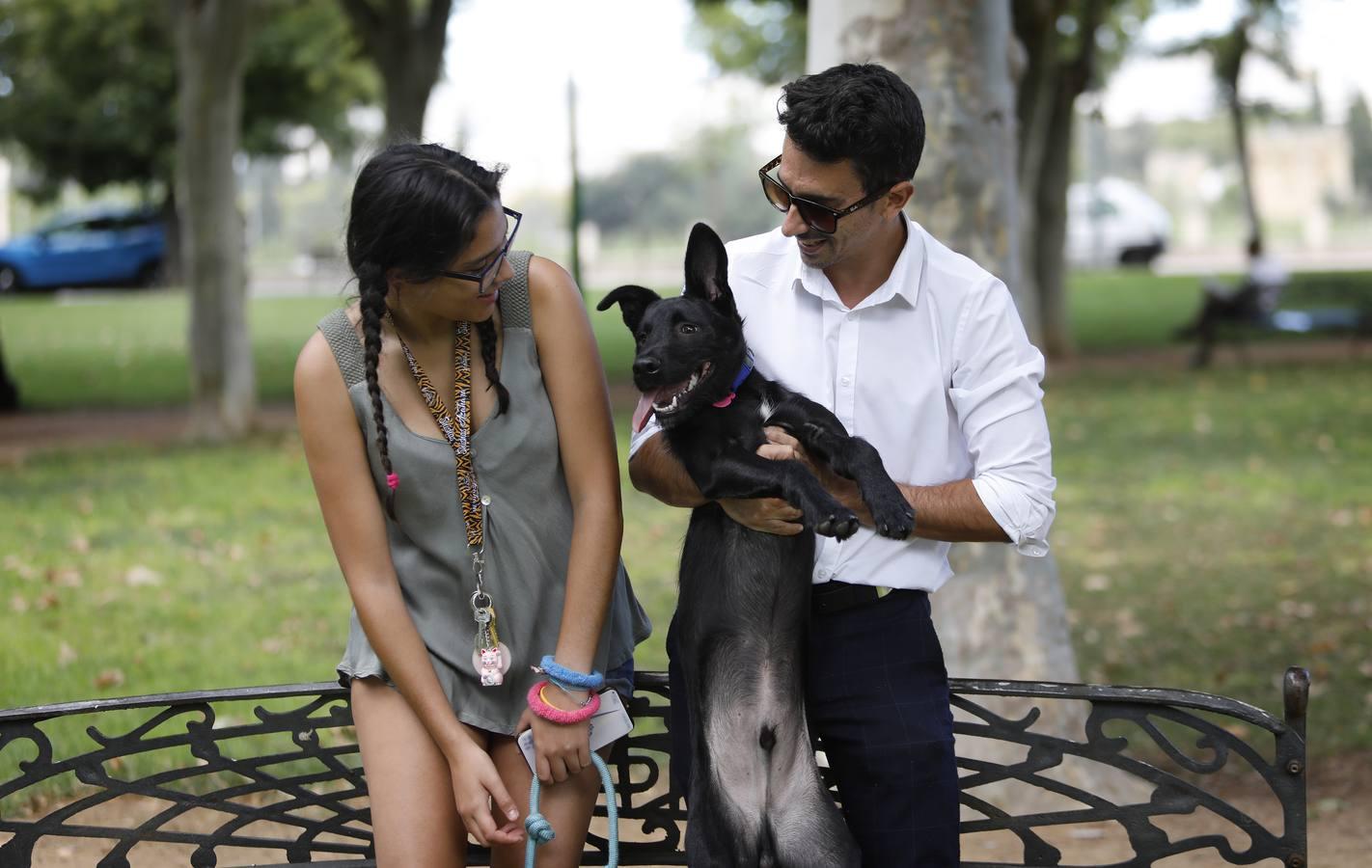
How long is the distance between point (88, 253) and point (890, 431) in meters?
37.7

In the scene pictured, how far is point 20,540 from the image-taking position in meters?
9.04

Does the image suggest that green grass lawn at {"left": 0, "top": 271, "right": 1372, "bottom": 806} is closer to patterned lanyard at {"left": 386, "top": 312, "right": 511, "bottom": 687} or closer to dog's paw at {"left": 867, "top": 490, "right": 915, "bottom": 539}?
patterned lanyard at {"left": 386, "top": 312, "right": 511, "bottom": 687}

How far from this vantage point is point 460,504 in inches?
126

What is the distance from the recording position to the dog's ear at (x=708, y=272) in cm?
304

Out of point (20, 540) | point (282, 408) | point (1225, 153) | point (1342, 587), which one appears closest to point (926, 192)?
point (1342, 587)

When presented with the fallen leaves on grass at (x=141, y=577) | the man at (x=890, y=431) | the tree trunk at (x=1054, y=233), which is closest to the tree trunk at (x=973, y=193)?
the man at (x=890, y=431)

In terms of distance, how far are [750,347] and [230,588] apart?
5.71m

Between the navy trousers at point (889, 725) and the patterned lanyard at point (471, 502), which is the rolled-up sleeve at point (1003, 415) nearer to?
the navy trousers at point (889, 725)

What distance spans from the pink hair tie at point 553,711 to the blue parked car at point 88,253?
3693 cm

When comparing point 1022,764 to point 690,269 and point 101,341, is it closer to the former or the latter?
point 690,269

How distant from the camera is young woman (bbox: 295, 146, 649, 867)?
10.0ft

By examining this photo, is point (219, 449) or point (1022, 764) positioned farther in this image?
point (219, 449)

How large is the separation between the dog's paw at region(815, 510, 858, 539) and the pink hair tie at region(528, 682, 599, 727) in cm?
65

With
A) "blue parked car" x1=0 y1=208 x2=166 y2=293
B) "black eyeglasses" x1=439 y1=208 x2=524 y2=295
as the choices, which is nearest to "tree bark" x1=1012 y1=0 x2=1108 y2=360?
"black eyeglasses" x1=439 y1=208 x2=524 y2=295
